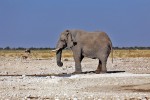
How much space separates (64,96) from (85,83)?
21.3 feet

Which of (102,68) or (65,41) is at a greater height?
(65,41)

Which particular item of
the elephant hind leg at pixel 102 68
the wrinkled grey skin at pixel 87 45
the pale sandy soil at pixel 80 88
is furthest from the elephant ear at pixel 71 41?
the pale sandy soil at pixel 80 88

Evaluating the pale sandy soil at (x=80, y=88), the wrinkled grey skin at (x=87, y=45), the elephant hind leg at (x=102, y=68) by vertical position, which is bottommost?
the pale sandy soil at (x=80, y=88)

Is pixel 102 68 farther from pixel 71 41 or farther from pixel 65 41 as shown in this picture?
pixel 65 41

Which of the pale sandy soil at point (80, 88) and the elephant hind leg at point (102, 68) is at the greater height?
the elephant hind leg at point (102, 68)

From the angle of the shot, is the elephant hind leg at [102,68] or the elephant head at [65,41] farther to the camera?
the elephant head at [65,41]

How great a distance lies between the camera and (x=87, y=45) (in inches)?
1278

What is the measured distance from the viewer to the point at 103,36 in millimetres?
32500

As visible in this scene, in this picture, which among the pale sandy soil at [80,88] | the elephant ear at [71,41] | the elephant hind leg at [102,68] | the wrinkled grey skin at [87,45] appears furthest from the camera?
the elephant ear at [71,41]

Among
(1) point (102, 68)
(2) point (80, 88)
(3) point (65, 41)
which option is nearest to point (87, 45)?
(3) point (65, 41)

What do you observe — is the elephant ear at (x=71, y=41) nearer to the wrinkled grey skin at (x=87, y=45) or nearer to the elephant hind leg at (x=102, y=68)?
the wrinkled grey skin at (x=87, y=45)

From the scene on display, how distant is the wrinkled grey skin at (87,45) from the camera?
32250 millimetres

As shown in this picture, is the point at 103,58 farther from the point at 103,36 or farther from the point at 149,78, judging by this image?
the point at 149,78

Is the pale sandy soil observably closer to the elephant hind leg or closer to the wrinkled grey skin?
the elephant hind leg
